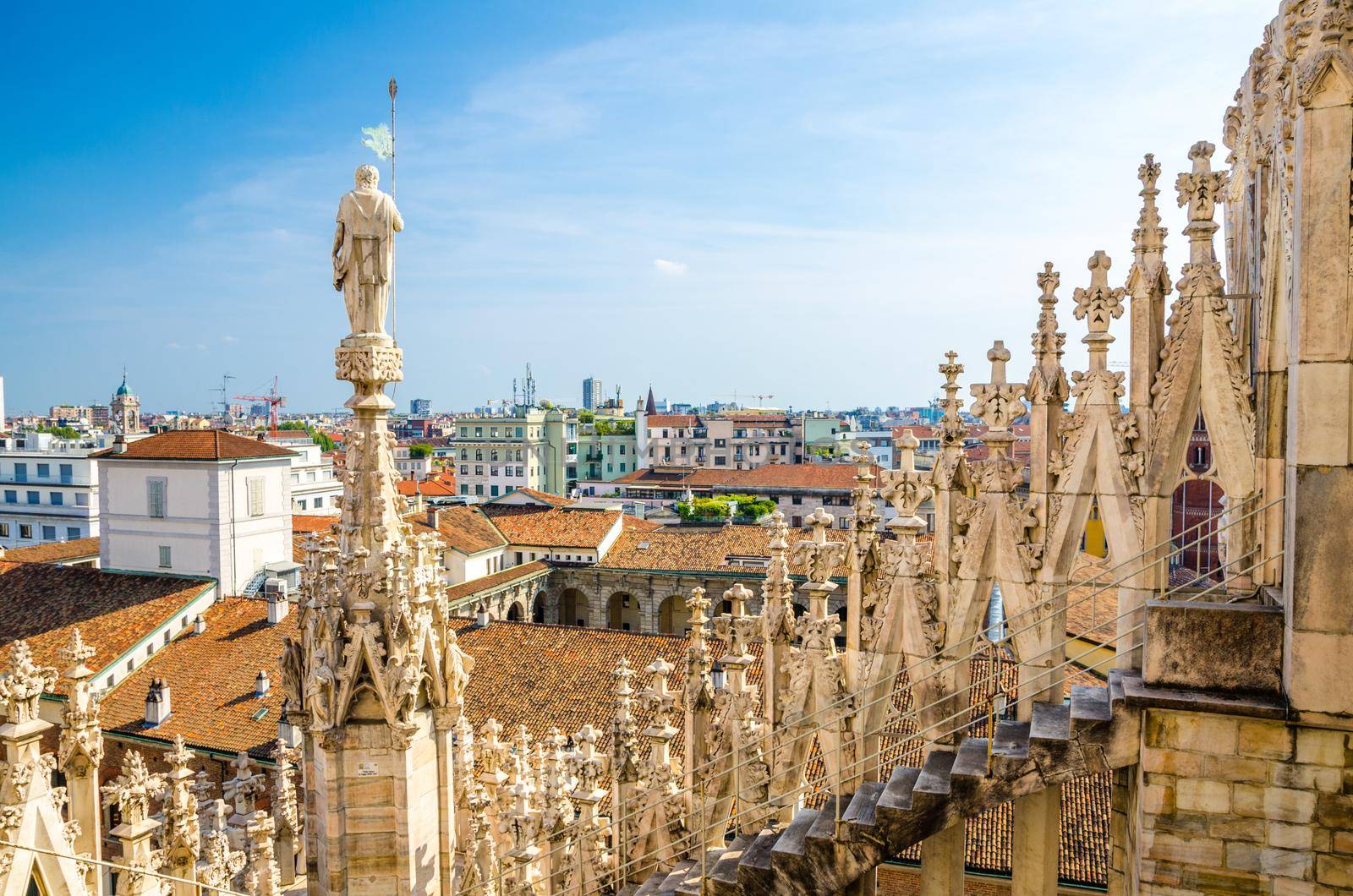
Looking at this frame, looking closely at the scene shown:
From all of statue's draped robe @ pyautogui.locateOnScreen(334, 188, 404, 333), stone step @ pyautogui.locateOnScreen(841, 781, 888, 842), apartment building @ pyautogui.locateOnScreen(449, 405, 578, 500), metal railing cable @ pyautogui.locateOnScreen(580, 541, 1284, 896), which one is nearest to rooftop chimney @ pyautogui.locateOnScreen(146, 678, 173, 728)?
metal railing cable @ pyautogui.locateOnScreen(580, 541, 1284, 896)

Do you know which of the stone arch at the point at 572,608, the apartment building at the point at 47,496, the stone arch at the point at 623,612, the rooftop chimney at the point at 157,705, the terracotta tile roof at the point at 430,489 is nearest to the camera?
the rooftop chimney at the point at 157,705

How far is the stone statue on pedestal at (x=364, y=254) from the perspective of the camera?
8117 mm

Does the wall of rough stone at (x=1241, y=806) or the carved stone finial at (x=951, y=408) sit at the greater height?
the carved stone finial at (x=951, y=408)

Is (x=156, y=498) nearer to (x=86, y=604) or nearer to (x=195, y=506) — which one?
(x=195, y=506)

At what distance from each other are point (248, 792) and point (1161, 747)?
18777mm

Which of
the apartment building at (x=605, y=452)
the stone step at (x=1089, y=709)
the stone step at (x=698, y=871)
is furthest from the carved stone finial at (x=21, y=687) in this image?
the apartment building at (x=605, y=452)

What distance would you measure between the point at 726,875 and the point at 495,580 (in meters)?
51.7

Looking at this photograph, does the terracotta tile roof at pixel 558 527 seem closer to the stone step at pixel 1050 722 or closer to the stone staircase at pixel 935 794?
the stone staircase at pixel 935 794

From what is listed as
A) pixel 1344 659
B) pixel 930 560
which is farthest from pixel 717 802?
pixel 1344 659

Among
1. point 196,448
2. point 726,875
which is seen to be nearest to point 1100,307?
point 726,875

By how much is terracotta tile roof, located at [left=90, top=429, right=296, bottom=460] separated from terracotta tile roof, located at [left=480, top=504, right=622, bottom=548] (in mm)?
17683

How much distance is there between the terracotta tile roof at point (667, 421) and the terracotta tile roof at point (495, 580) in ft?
216

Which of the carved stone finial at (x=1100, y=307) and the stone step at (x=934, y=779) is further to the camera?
the carved stone finial at (x=1100, y=307)

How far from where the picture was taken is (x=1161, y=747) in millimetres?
6484
